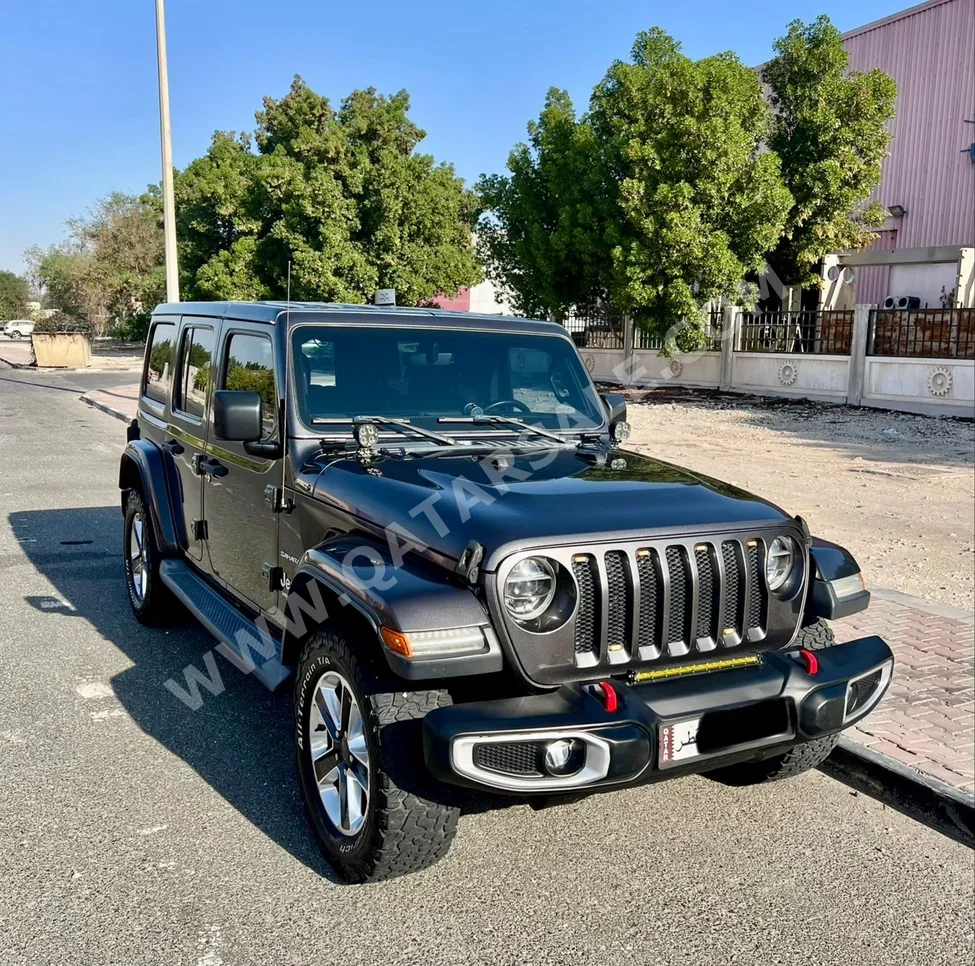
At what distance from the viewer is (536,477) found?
352cm

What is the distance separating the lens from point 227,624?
14.0 ft

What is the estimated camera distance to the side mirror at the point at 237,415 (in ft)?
12.2

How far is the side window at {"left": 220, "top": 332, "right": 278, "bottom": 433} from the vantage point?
4039mm

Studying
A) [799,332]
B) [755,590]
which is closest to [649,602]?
[755,590]

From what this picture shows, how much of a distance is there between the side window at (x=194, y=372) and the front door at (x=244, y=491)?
0.77ft

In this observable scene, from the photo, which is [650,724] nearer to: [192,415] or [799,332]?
[192,415]

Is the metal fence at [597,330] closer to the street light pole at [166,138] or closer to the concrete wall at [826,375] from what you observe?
the concrete wall at [826,375]

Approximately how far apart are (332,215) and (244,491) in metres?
27.1

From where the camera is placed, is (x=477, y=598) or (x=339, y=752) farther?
(x=339, y=752)

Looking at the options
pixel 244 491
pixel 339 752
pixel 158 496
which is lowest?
pixel 339 752

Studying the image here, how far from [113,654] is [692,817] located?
10.8 ft

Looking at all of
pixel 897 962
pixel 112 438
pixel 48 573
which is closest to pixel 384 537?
pixel 897 962

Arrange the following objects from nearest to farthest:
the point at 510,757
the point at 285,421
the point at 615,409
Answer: the point at 510,757, the point at 285,421, the point at 615,409

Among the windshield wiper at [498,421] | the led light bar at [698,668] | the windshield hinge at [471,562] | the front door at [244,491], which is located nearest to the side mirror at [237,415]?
the front door at [244,491]
